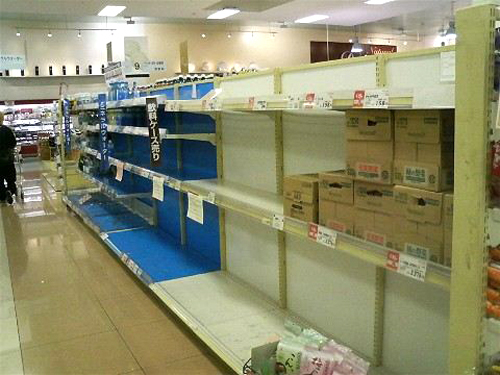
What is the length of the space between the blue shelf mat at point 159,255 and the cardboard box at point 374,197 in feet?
7.37

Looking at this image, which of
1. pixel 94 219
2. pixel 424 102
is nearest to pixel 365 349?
pixel 424 102

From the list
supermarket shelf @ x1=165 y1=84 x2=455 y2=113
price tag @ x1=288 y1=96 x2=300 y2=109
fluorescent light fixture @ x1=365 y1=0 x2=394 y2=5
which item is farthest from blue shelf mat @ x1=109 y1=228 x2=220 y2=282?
fluorescent light fixture @ x1=365 y1=0 x2=394 y2=5

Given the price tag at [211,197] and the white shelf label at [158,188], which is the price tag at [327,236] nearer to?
the price tag at [211,197]

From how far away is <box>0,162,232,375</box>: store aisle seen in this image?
3.03 m

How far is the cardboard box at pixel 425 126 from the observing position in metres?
1.69

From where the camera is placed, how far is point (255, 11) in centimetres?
1237

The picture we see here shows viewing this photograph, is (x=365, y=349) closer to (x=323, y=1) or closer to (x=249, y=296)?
(x=249, y=296)

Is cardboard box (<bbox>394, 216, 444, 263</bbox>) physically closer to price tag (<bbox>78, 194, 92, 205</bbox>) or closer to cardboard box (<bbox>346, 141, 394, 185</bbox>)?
cardboard box (<bbox>346, 141, 394, 185</bbox>)

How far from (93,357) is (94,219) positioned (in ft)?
10.4

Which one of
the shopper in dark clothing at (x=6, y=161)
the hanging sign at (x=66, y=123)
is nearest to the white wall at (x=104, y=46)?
the shopper in dark clothing at (x=6, y=161)

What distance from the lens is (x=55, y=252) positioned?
5.52 metres

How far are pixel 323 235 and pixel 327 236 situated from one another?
25mm

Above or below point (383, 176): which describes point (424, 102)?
above

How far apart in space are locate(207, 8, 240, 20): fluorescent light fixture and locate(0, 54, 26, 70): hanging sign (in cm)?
473
